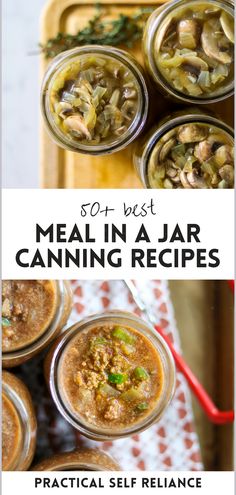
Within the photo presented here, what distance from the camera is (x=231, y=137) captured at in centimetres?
84

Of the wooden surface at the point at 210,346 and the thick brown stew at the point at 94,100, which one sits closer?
the thick brown stew at the point at 94,100

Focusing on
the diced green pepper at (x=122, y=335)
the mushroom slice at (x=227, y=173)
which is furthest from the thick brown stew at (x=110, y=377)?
the mushroom slice at (x=227, y=173)

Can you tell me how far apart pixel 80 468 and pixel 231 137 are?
0.48 meters

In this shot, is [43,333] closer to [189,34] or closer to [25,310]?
[25,310]

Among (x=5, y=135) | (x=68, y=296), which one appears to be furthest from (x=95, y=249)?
(x=5, y=135)

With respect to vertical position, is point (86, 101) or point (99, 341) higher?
point (86, 101)

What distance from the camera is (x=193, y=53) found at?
819mm

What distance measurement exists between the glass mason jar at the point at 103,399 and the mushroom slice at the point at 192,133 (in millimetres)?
249

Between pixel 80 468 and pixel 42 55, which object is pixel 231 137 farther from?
pixel 80 468

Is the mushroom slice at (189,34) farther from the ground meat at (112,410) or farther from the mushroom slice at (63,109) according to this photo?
the ground meat at (112,410)

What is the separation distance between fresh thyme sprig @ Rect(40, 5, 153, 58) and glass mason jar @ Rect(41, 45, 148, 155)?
7 cm

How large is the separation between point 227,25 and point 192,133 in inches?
5.6

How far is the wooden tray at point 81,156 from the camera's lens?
922mm
